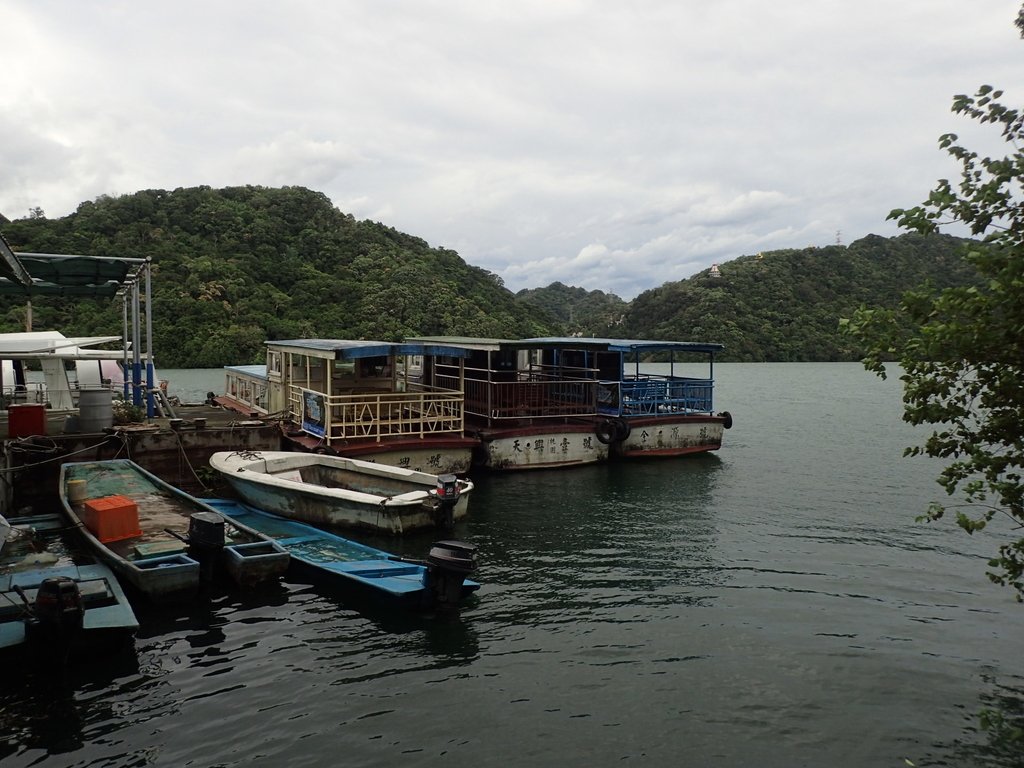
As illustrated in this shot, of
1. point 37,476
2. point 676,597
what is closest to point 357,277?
point 37,476

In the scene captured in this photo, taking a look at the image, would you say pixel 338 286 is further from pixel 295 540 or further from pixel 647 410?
pixel 295 540

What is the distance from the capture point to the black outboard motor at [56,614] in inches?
287

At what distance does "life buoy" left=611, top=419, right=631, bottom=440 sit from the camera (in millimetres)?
20797

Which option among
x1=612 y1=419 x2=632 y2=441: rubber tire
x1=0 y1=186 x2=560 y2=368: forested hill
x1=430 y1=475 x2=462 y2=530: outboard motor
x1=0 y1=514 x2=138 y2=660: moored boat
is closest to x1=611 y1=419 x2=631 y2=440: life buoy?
x1=612 y1=419 x2=632 y2=441: rubber tire

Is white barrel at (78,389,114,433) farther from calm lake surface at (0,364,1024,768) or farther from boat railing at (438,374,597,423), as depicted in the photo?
boat railing at (438,374,597,423)

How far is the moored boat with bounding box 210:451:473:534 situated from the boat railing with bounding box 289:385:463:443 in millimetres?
1469

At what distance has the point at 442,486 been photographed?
12.8 meters

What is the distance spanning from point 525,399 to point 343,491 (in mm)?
8224

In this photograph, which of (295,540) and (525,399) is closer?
(295,540)

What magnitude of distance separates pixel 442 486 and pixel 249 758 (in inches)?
266

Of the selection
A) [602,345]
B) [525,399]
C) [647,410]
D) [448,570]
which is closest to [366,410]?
[525,399]

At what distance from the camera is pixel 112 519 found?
33.8ft

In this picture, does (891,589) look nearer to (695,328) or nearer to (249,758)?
(249,758)

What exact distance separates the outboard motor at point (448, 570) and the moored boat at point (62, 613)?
A: 138 inches
